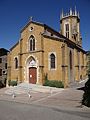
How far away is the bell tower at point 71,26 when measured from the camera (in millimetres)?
51500

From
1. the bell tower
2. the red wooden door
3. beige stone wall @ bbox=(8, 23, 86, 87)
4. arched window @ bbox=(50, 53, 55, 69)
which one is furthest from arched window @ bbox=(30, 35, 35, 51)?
the bell tower

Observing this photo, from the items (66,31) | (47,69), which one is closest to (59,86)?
(47,69)

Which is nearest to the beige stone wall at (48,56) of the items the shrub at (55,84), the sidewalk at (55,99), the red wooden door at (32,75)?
the shrub at (55,84)

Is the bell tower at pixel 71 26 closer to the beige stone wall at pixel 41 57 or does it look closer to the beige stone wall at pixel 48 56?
the beige stone wall at pixel 41 57

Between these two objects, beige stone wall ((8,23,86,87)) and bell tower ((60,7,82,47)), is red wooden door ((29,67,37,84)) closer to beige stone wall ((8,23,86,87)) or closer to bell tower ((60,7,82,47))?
beige stone wall ((8,23,86,87))

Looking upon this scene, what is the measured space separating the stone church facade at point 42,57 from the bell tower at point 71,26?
489 inches

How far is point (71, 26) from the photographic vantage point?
51562mm

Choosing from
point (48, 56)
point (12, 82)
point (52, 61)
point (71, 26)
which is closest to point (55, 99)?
point (52, 61)

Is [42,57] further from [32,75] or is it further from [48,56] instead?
[32,75]

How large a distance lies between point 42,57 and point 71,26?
2274 cm

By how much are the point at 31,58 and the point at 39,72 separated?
3.30 m

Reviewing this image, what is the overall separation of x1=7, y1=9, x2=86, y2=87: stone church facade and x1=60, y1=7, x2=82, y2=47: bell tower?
12.4 metres

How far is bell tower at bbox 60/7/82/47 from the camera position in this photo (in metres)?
51.5

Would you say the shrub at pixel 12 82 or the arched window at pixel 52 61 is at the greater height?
the arched window at pixel 52 61
